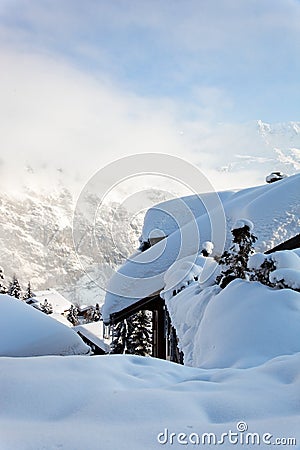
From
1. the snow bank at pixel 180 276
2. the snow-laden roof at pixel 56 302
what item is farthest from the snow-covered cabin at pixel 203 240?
the snow-laden roof at pixel 56 302

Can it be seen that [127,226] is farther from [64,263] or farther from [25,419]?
[64,263]

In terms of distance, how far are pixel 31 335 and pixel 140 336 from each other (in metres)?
16.8

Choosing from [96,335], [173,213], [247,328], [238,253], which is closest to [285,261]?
[238,253]

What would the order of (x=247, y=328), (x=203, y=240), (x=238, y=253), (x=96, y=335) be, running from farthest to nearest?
(x=96, y=335), (x=203, y=240), (x=238, y=253), (x=247, y=328)

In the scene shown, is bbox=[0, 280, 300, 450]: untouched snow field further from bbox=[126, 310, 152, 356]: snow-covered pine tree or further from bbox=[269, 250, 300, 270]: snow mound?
bbox=[126, 310, 152, 356]: snow-covered pine tree

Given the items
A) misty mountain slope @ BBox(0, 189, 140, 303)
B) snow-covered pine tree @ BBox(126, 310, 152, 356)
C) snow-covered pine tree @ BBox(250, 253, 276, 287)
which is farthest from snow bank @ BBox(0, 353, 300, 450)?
misty mountain slope @ BBox(0, 189, 140, 303)

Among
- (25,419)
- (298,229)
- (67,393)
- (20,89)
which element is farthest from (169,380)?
(20,89)

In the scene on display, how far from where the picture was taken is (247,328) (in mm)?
3430

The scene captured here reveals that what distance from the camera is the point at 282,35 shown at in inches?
275

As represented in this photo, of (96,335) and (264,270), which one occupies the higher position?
(264,270)

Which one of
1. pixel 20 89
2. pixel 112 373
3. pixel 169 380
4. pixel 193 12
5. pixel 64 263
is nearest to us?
pixel 112 373

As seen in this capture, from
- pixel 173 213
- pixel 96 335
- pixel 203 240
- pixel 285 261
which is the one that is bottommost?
pixel 96 335

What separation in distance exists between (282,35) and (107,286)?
522 centimetres

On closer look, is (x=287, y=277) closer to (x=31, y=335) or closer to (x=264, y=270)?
(x=264, y=270)
